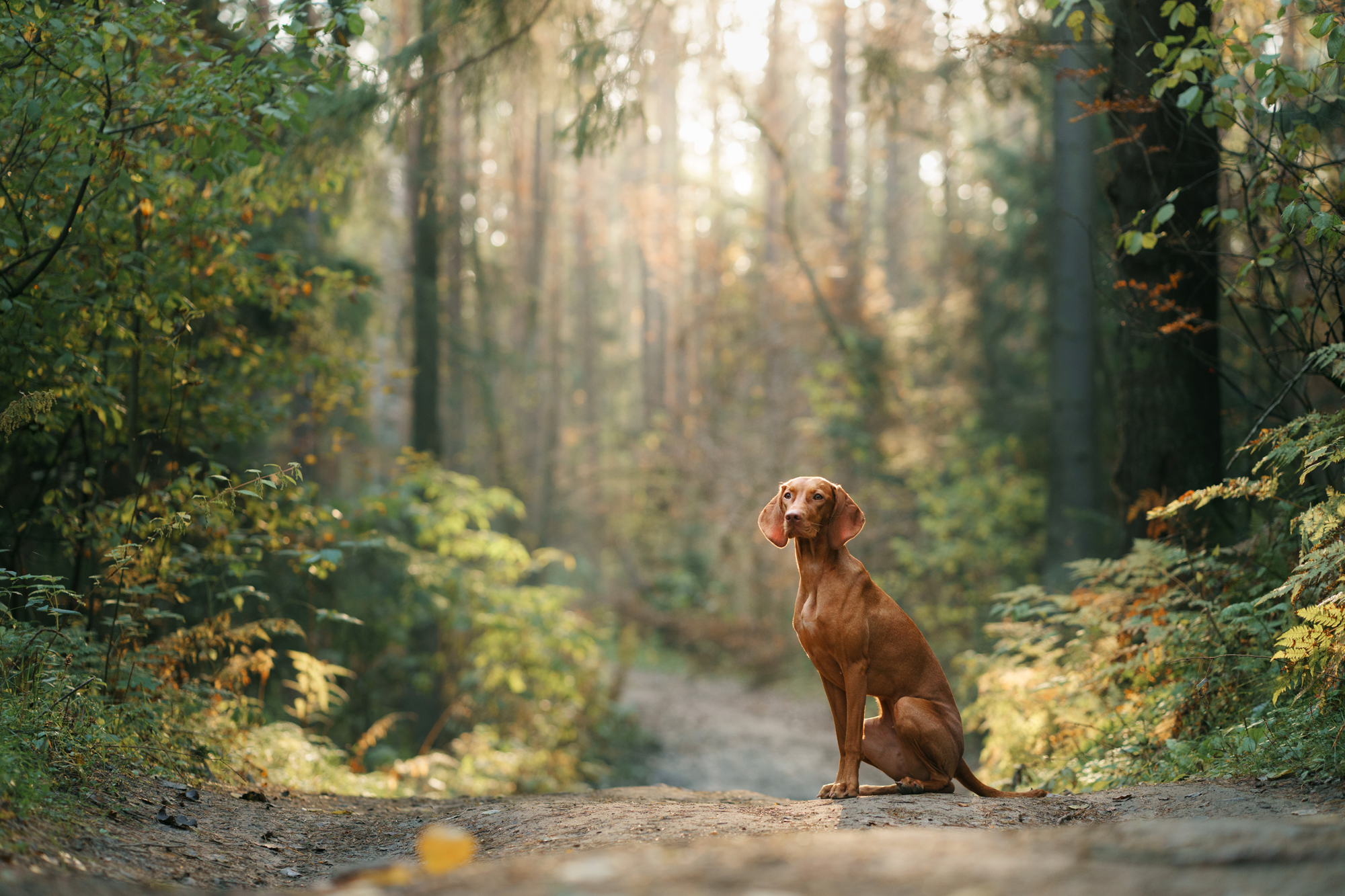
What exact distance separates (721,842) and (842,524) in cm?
194

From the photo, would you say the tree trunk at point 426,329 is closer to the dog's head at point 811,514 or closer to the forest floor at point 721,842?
the forest floor at point 721,842

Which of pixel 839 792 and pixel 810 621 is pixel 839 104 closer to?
pixel 810 621

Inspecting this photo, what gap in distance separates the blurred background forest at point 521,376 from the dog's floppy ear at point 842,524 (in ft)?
5.98

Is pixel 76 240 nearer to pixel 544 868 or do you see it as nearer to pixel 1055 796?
pixel 544 868

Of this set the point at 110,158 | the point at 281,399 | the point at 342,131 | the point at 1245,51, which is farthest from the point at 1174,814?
the point at 342,131

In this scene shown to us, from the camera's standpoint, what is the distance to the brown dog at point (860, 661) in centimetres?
424

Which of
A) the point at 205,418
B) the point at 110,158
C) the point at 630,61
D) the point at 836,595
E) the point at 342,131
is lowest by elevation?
the point at 836,595

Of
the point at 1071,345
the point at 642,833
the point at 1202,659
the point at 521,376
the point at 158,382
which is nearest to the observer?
the point at 642,833

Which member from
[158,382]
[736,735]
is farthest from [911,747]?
[736,735]

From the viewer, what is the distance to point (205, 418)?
20.9 feet

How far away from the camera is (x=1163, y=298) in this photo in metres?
5.85

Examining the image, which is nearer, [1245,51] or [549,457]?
[1245,51]

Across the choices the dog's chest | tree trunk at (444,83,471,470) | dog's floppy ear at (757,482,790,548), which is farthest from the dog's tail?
tree trunk at (444,83,471,470)

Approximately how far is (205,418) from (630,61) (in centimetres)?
463
